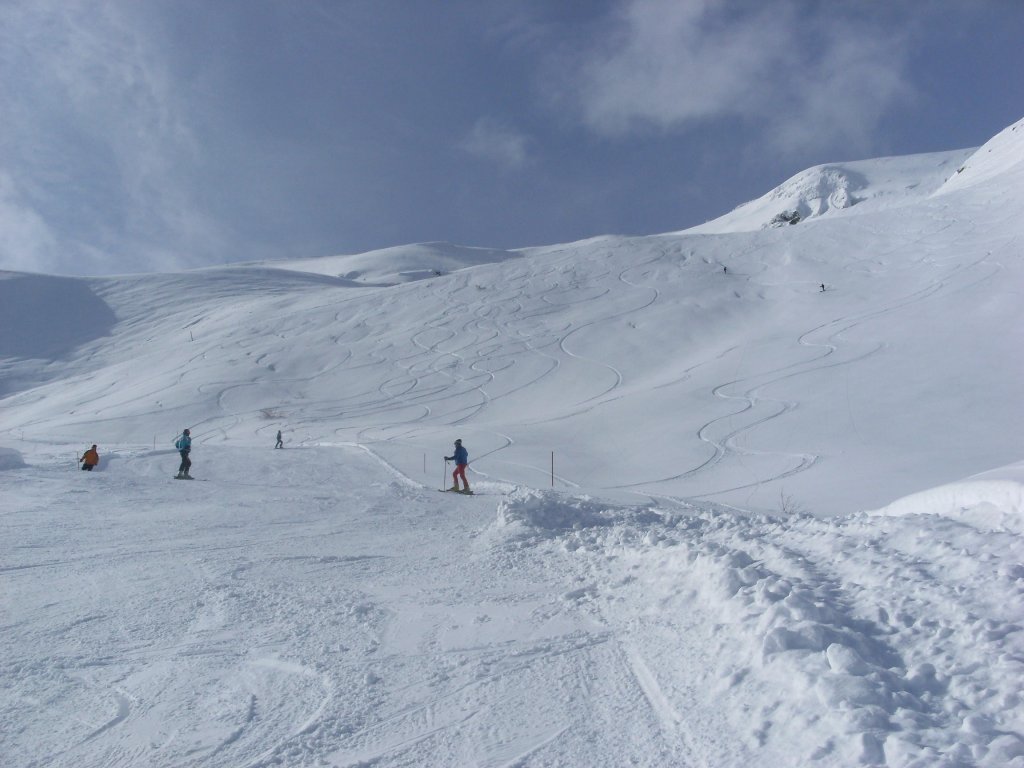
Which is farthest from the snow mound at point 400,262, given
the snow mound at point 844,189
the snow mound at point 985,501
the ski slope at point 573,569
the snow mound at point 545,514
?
the snow mound at point 985,501

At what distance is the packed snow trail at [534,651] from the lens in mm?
3732

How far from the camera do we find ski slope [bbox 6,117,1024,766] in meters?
3.88

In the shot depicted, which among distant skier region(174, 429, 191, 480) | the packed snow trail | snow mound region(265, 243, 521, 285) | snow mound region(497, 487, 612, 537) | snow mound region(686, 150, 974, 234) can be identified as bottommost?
the packed snow trail

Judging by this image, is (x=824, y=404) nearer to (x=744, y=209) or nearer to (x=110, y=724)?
(x=110, y=724)

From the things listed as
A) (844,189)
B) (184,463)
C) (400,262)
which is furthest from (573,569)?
(844,189)

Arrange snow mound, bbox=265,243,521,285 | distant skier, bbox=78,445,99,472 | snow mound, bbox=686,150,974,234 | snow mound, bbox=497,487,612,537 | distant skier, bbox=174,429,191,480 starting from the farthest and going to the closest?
snow mound, bbox=686,150,974,234
snow mound, bbox=265,243,521,285
distant skier, bbox=78,445,99,472
distant skier, bbox=174,429,191,480
snow mound, bbox=497,487,612,537

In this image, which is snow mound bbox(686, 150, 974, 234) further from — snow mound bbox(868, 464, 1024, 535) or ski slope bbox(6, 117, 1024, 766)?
snow mound bbox(868, 464, 1024, 535)

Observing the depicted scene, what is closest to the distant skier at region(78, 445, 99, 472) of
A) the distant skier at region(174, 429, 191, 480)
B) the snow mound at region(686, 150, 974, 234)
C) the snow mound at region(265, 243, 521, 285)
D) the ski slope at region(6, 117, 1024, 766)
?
the ski slope at region(6, 117, 1024, 766)

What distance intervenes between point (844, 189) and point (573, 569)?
156 m

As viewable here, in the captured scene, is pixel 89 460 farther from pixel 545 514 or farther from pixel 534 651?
pixel 534 651

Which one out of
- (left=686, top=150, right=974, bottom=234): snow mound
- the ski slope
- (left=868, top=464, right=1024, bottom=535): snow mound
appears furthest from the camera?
(left=686, top=150, right=974, bottom=234): snow mound

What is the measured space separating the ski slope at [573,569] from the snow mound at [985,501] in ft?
0.15

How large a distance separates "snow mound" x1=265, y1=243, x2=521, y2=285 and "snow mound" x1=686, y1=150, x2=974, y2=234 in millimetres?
50639

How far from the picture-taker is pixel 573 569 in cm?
766
